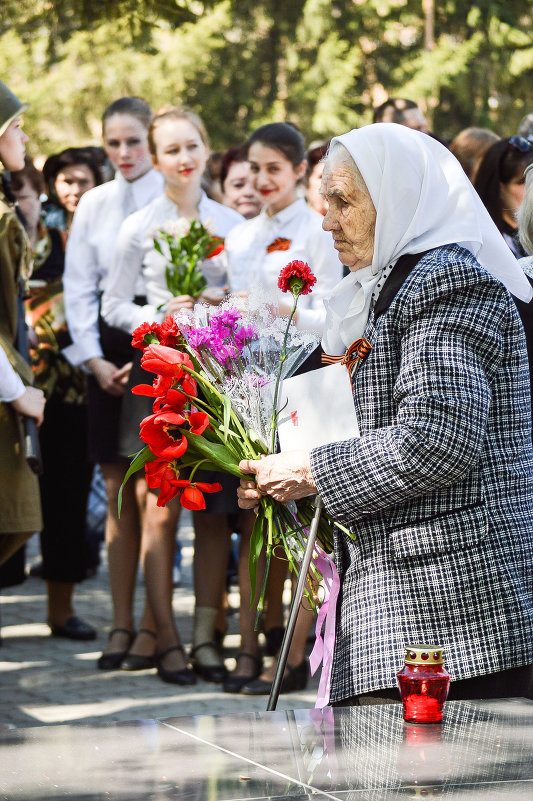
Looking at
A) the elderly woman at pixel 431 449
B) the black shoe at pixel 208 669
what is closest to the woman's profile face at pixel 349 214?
the elderly woman at pixel 431 449

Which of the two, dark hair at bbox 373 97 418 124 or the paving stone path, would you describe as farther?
dark hair at bbox 373 97 418 124

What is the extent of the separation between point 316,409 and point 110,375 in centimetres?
342

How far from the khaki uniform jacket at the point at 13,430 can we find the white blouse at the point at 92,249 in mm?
1346

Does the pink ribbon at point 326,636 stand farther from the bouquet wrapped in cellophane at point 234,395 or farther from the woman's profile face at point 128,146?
the woman's profile face at point 128,146

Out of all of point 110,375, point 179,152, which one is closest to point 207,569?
point 110,375

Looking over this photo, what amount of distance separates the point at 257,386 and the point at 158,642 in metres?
3.28

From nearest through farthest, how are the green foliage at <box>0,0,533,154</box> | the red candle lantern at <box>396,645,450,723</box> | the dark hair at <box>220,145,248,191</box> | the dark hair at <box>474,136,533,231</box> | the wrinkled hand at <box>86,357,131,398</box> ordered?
the red candle lantern at <box>396,645,450,723</box> → the dark hair at <box>474,136,533,231</box> → the wrinkled hand at <box>86,357,131,398</box> → the dark hair at <box>220,145,248,191</box> → the green foliage at <box>0,0,533,154</box>

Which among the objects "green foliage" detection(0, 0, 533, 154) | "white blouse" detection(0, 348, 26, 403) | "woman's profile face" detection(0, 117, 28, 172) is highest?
"green foliage" detection(0, 0, 533, 154)

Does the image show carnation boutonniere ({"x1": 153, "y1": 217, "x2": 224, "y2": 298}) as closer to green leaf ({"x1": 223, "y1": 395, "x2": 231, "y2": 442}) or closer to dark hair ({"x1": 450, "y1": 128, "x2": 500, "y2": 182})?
dark hair ({"x1": 450, "y1": 128, "x2": 500, "y2": 182})

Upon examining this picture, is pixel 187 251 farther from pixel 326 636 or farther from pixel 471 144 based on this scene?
pixel 326 636

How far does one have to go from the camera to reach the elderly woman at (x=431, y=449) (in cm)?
271

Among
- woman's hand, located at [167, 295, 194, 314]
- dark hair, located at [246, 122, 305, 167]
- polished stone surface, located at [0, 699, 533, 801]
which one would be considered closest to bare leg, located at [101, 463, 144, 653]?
woman's hand, located at [167, 295, 194, 314]

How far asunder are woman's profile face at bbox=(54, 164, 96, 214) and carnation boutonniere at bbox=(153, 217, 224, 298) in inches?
71.2

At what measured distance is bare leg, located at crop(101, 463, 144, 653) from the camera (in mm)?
6340
